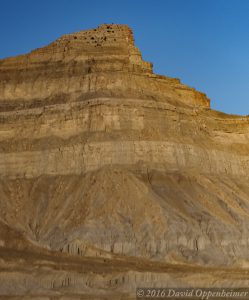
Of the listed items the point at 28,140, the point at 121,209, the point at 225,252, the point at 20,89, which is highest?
the point at 20,89

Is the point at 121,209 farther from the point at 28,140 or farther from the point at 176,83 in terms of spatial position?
the point at 176,83

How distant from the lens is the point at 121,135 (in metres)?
62.2

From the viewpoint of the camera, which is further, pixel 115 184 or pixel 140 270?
pixel 115 184

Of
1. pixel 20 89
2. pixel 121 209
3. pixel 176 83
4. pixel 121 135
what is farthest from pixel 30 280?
pixel 176 83

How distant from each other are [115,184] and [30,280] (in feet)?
54.6

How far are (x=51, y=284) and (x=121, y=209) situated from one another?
1398cm

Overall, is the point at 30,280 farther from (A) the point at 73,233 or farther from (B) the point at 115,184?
(B) the point at 115,184

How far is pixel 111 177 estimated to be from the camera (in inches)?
2277

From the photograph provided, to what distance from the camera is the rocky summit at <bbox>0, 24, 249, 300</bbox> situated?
45.3 meters

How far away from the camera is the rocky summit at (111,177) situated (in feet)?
149

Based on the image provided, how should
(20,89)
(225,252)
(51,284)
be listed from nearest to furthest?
(51,284), (225,252), (20,89)

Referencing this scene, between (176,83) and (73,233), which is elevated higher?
(176,83)

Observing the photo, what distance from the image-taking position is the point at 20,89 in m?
69.9

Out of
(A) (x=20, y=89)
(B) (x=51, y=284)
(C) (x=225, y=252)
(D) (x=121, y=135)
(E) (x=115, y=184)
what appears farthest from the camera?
(A) (x=20, y=89)
